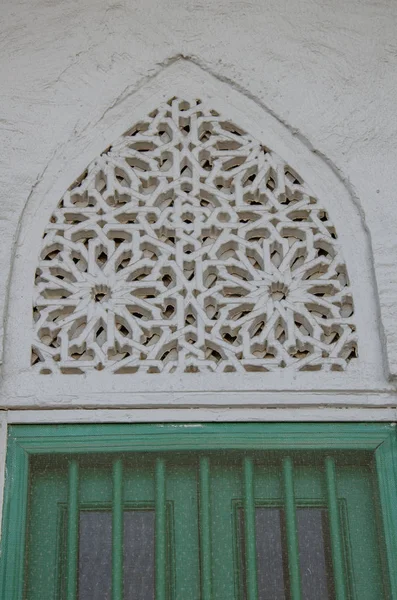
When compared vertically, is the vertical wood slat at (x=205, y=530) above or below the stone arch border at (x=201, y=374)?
below

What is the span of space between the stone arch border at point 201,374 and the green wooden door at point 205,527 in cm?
14

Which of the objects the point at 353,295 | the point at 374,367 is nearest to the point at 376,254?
the point at 353,295

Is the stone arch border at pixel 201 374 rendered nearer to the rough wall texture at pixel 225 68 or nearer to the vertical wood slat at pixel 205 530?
the rough wall texture at pixel 225 68

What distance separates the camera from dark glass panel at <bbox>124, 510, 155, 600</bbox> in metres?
2.66

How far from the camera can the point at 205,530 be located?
106 inches

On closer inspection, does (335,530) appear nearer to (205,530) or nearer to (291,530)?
(291,530)

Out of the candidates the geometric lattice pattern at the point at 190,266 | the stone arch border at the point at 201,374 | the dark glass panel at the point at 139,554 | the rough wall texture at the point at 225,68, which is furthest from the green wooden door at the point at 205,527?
the rough wall texture at the point at 225,68

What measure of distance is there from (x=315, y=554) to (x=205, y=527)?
10.4 inches

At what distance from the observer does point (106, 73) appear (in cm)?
331

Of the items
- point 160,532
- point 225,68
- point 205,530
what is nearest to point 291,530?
point 205,530

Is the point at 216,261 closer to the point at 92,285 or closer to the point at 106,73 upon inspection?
the point at 92,285

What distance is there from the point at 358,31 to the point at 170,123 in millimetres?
635

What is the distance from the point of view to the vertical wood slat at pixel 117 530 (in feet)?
8.65

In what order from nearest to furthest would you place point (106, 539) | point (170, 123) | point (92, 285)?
1. point (106, 539)
2. point (92, 285)
3. point (170, 123)
